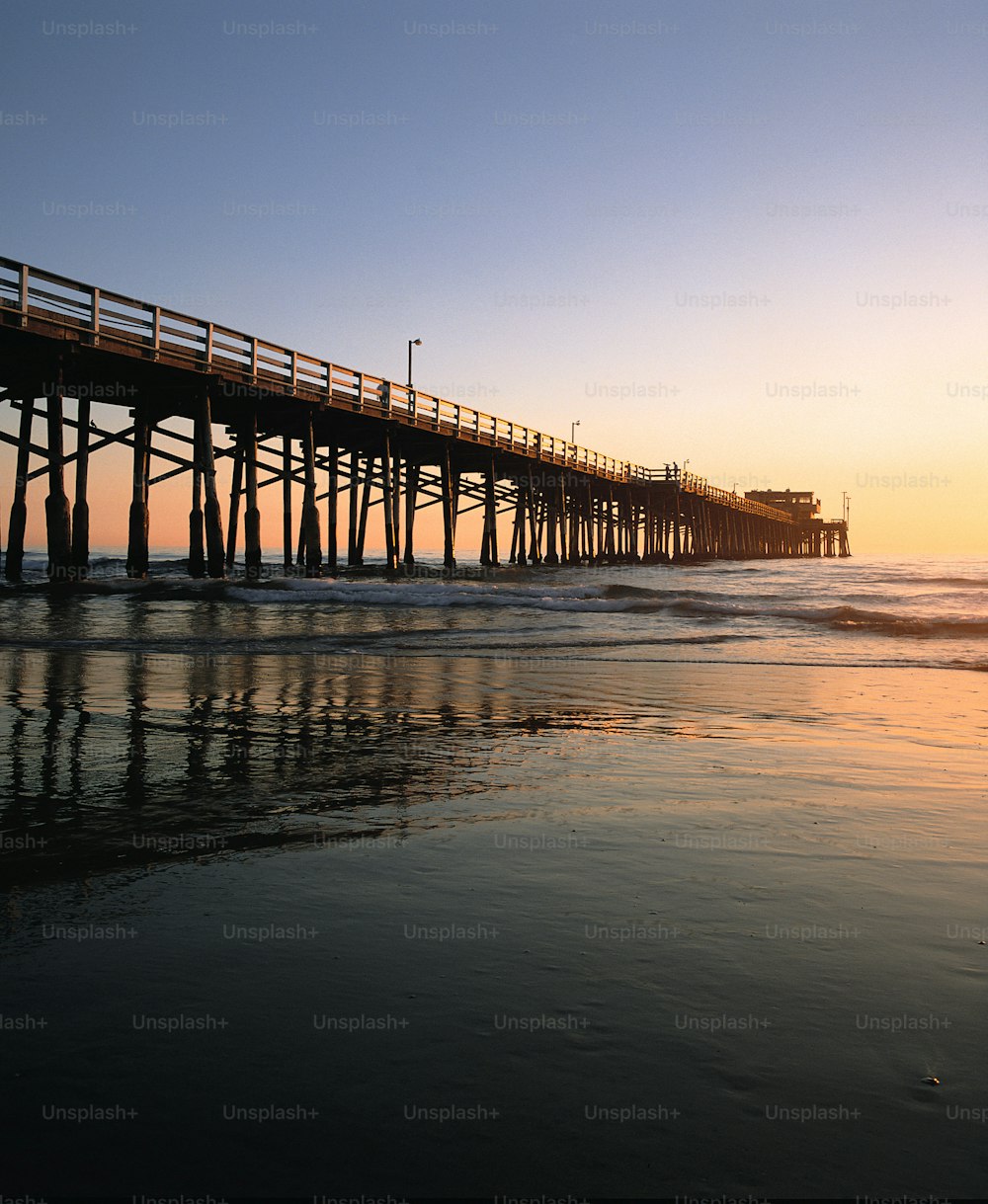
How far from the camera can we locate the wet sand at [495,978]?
185 centimetres

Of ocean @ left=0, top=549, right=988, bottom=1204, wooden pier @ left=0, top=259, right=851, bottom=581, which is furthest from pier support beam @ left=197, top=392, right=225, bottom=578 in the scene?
ocean @ left=0, top=549, right=988, bottom=1204

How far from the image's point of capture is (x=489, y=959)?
2.69 m

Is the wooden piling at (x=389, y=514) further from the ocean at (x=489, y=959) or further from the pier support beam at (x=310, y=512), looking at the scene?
the ocean at (x=489, y=959)

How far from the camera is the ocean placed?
186 cm

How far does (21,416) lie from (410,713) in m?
20.5

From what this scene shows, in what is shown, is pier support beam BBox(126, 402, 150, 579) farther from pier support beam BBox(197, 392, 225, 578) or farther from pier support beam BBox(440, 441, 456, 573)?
pier support beam BBox(440, 441, 456, 573)

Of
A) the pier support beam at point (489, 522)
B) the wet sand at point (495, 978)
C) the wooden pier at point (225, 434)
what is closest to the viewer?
the wet sand at point (495, 978)

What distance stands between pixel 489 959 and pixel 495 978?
0.13 metres

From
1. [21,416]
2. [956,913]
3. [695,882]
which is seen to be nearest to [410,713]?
[695,882]

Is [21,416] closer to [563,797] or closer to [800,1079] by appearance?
[563,797]

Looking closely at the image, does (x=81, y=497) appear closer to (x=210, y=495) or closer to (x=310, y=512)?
(x=210, y=495)

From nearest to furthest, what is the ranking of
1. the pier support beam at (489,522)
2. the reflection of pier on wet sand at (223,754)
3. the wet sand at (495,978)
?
the wet sand at (495,978) → the reflection of pier on wet sand at (223,754) → the pier support beam at (489,522)

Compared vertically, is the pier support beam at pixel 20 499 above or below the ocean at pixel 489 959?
above

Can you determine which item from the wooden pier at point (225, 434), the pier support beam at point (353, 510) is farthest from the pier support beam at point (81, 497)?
the pier support beam at point (353, 510)
